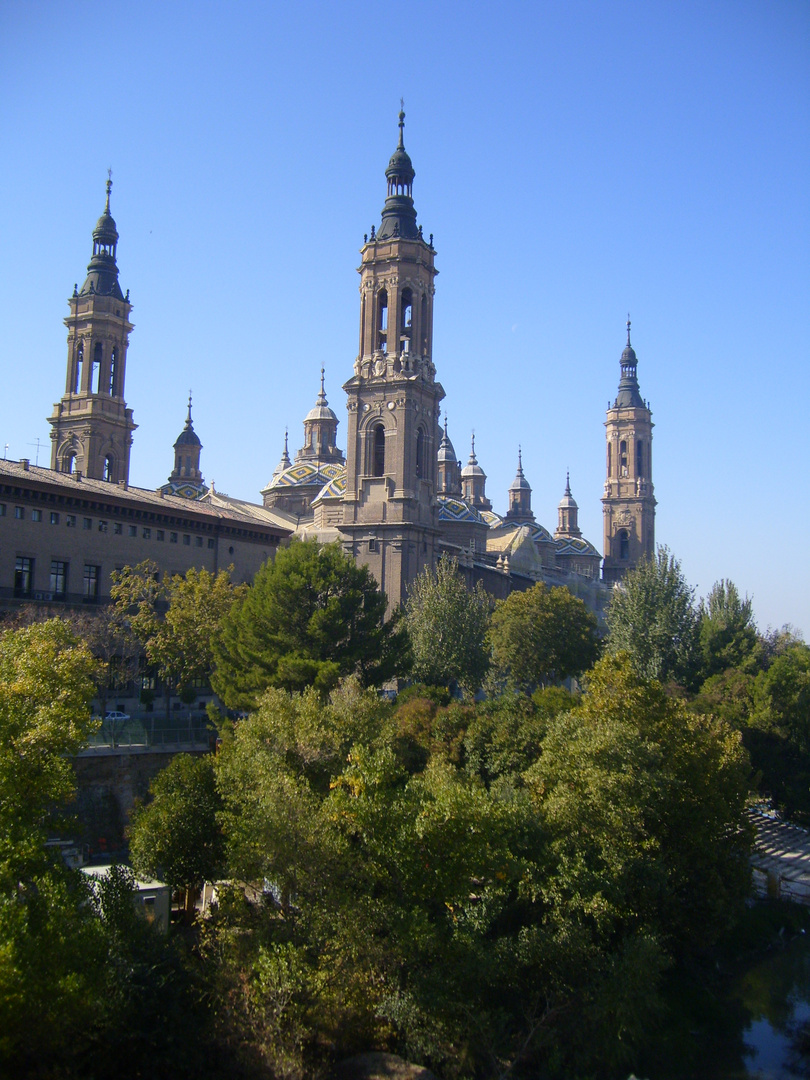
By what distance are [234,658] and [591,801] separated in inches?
620

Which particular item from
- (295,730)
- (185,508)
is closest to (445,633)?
(185,508)

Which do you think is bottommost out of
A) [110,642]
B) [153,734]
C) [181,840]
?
[181,840]

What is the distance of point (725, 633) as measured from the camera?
47.5 metres

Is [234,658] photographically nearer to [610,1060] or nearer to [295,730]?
[295,730]

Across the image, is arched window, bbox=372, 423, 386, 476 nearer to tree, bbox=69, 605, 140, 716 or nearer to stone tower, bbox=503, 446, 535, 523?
tree, bbox=69, 605, 140, 716

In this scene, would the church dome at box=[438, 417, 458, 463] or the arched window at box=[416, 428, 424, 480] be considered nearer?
the arched window at box=[416, 428, 424, 480]

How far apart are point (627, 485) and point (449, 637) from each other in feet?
216

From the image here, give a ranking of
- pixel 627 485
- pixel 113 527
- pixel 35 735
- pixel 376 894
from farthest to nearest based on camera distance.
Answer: pixel 627 485
pixel 113 527
pixel 376 894
pixel 35 735

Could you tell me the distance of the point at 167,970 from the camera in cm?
1795

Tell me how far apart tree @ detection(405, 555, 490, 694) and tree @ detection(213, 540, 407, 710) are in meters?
6.81

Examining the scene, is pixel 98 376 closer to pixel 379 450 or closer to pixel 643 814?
pixel 379 450

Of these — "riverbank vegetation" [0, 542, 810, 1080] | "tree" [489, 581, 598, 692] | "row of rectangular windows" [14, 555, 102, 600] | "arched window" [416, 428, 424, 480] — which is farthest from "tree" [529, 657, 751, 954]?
"arched window" [416, 428, 424, 480]

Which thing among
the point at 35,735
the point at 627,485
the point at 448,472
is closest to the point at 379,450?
the point at 448,472

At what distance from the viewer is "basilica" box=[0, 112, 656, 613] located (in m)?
44.1
